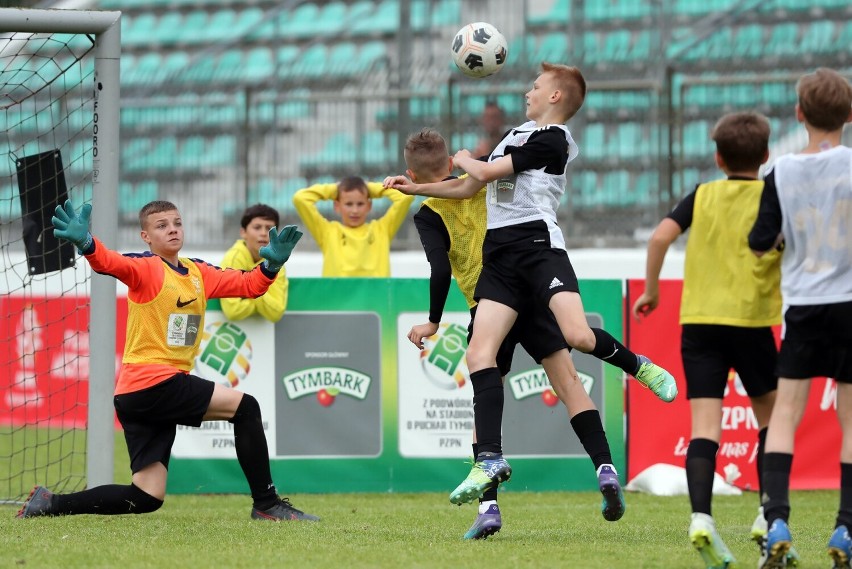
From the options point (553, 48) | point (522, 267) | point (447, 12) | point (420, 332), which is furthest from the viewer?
point (447, 12)

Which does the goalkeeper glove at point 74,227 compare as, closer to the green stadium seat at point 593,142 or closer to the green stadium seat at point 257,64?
the green stadium seat at point 593,142

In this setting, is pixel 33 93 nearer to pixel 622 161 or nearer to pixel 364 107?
pixel 364 107

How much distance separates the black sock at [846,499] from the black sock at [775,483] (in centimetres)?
19

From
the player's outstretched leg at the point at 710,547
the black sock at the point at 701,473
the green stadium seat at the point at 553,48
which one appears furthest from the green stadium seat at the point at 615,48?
the player's outstretched leg at the point at 710,547

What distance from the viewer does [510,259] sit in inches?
226

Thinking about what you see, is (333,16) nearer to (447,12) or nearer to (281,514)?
(447,12)

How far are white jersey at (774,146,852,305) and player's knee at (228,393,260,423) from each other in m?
3.10

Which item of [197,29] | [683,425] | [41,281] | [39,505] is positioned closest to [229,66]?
[197,29]

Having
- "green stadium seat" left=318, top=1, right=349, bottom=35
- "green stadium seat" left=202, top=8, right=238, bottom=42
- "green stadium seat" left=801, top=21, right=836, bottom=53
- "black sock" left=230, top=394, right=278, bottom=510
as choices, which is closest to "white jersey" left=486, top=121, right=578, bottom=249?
"black sock" left=230, top=394, right=278, bottom=510

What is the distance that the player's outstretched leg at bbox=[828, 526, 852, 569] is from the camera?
4.44 metres

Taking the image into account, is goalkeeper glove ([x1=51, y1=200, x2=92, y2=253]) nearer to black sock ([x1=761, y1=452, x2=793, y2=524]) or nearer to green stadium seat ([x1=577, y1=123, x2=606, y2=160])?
black sock ([x1=761, y1=452, x2=793, y2=524])

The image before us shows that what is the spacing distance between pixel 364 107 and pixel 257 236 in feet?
15.4

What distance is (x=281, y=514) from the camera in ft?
21.8

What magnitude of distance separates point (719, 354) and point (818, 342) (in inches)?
17.3
